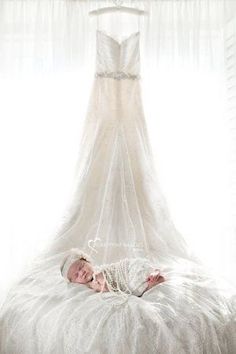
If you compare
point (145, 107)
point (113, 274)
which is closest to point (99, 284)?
point (113, 274)

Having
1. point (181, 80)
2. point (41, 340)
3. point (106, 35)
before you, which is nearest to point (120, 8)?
point (106, 35)

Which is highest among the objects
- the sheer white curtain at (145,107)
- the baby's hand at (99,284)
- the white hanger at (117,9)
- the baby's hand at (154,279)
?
the white hanger at (117,9)

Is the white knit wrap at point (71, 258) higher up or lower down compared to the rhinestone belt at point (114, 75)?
lower down

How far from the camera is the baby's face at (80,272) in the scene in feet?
6.76

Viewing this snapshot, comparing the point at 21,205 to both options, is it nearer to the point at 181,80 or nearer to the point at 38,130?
the point at 38,130

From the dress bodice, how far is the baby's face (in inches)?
43.9

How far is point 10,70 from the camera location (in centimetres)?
277

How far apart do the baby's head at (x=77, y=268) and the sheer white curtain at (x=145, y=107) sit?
20.1 inches

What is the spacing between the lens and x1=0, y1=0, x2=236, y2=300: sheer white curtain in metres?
2.72

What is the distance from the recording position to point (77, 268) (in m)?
2.12

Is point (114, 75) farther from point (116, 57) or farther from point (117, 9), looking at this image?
point (117, 9)

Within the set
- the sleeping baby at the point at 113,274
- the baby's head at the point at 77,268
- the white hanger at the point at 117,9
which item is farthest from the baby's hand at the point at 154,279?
the white hanger at the point at 117,9

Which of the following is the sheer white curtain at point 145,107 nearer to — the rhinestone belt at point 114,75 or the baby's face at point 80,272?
Result: the rhinestone belt at point 114,75

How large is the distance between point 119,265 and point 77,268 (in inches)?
7.6
